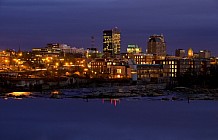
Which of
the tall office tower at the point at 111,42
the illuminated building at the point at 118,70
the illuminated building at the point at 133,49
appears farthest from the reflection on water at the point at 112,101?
the tall office tower at the point at 111,42

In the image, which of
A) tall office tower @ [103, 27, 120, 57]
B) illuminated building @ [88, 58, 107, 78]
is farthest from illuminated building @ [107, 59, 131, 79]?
tall office tower @ [103, 27, 120, 57]

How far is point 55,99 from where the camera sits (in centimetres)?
1517


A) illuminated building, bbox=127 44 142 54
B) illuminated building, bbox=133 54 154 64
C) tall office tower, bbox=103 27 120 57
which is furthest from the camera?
tall office tower, bbox=103 27 120 57

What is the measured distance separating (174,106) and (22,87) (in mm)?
6442

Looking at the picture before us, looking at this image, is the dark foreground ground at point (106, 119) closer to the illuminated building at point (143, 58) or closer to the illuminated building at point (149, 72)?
the illuminated building at point (149, 72)

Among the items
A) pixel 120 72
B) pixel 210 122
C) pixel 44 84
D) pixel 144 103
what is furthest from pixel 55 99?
pixel 120 72

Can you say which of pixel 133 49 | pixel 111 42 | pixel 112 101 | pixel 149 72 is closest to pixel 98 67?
pixel 149 72

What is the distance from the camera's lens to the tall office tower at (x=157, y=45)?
42281 millimetres

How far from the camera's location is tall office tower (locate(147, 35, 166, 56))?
42281 millimetres

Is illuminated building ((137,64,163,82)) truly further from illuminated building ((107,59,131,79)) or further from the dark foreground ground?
the dark foreground ground

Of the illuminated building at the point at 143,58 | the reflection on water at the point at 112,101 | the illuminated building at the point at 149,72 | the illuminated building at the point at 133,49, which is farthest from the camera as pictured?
the illuminated building at the point at 133,49

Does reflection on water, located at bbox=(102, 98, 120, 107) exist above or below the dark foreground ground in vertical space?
above

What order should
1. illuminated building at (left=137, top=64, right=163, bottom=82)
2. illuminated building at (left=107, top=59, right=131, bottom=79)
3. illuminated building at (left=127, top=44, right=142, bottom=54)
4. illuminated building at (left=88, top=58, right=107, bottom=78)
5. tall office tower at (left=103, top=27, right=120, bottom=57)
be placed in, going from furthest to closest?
1. tall office tower at (left=103, top=27, right=120, bottom=57)
2. illuminated building at (left=127, top=44, right=142, bottom=54)
3. illuminated building at (left=88, top=58, right=107, bottom=78)
4. illuminated building at (left=107, top=59, right=131, bottom=79)
5. illuminated building at (left=137, top=64, right=163, bottom=82)

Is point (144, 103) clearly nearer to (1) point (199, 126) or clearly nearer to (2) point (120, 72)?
(1) point (199, 126)
